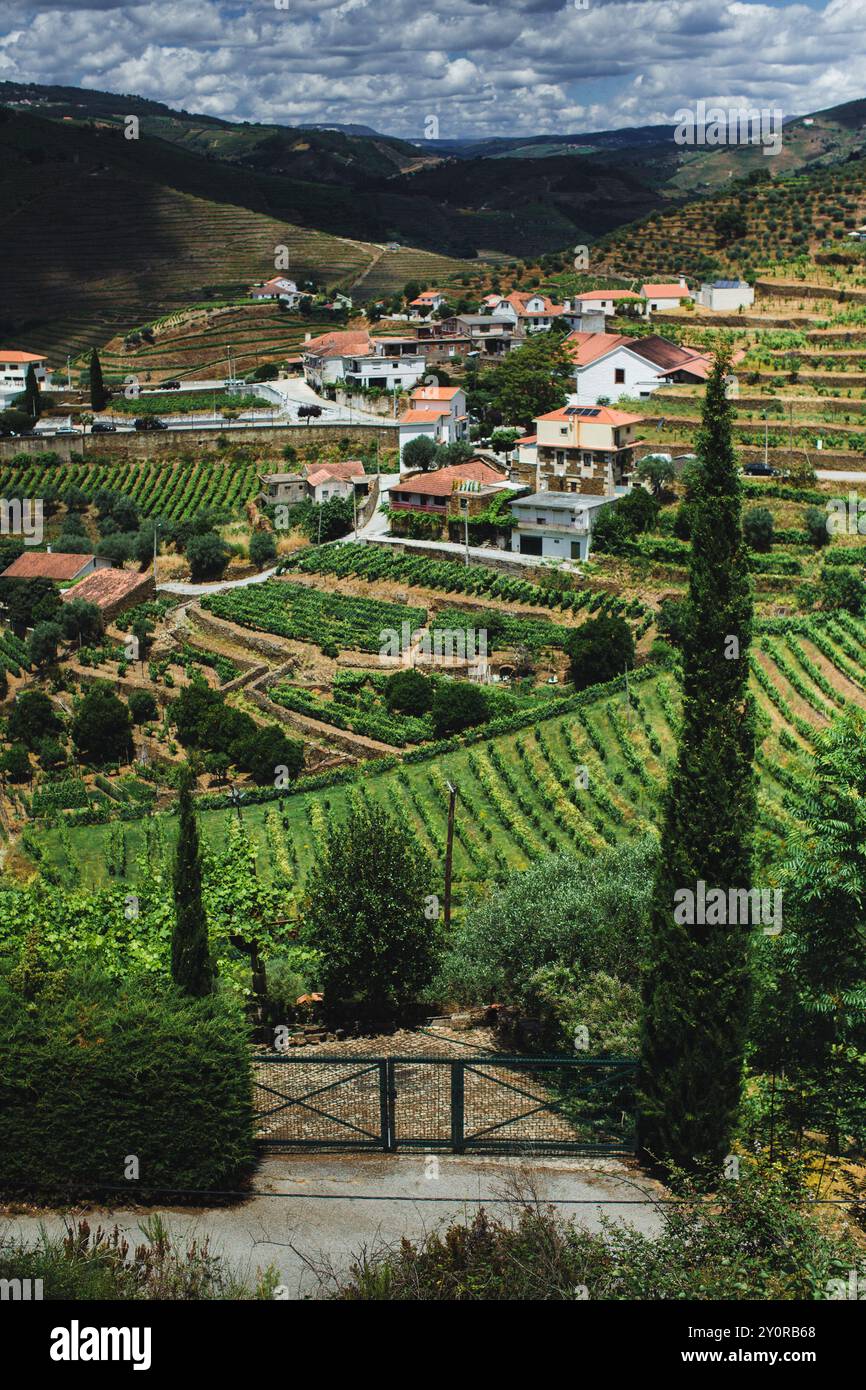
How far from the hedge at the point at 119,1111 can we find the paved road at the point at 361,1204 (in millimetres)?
374

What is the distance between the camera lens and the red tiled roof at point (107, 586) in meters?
56.5

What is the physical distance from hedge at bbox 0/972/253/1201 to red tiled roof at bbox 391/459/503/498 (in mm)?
46185

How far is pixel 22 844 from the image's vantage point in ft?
117

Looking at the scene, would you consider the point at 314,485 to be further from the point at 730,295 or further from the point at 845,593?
the point at 845,593

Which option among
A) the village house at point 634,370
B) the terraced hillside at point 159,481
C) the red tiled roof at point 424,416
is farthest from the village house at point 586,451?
the terraced hillside at point 159,481

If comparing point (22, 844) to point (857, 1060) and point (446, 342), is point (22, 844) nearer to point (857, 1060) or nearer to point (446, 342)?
point (857, 1060)

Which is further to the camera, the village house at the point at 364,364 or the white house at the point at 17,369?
the white house at the point at 17,369

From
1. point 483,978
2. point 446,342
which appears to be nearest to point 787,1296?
point 483,978

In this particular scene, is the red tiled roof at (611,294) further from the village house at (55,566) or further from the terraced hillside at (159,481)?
the village house at (55,566)

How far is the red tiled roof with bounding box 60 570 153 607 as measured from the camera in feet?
185

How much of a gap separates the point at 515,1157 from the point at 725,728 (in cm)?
485

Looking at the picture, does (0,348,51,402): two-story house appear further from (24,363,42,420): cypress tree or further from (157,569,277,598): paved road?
(157,569,277,598): paved road

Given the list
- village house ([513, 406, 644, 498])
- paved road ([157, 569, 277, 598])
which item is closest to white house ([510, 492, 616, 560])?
village house ([513, 406, 644, 498])

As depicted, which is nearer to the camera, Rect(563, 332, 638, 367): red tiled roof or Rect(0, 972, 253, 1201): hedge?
Rect(0, 972, 253, 1201): hedge
